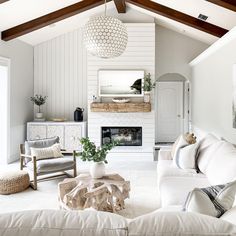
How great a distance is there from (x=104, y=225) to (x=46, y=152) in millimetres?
3970

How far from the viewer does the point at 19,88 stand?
280 inches

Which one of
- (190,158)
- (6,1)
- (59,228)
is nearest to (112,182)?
(190,158)

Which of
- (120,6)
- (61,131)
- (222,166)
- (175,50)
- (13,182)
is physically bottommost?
(13,182)

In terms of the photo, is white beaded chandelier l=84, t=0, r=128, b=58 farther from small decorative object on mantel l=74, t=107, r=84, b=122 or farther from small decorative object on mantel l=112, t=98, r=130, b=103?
small decorative object on mantel l=74, t=107, r=84, b=122

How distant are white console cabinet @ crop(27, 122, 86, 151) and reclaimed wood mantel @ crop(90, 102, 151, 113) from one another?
55 centimetres

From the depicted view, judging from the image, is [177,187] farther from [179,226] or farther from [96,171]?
[179,226]

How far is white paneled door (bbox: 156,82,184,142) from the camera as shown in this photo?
9.26 m

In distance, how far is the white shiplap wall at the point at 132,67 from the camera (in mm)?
7293

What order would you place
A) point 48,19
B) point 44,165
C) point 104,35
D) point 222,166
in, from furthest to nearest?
1. point 48,19
2. point 44,165
3. point 104,35
4. point 222,166

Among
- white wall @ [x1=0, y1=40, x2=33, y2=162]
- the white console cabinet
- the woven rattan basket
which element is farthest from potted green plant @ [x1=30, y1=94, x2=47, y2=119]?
the woven rattan basket

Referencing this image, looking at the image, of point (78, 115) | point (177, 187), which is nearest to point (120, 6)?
point (78, 115)

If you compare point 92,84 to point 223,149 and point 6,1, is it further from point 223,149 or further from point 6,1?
point 223,149

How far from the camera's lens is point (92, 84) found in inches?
293

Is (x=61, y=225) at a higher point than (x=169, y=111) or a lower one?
lower
